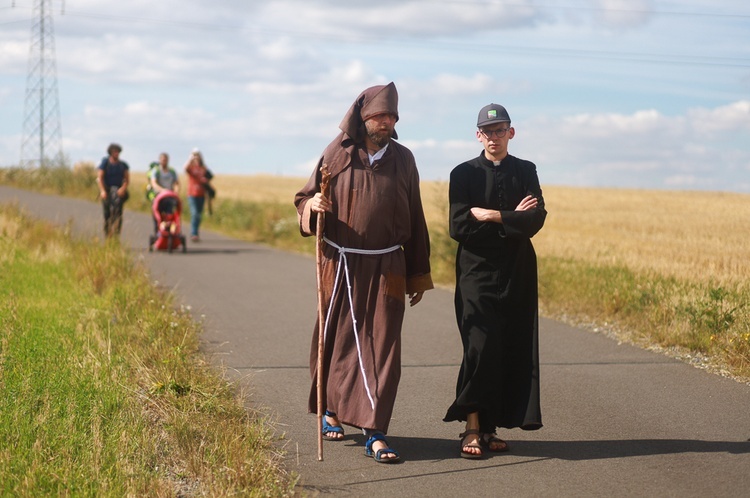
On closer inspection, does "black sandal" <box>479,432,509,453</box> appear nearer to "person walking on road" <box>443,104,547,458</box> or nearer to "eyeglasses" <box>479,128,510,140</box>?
"person walking on road" <box>443,104,547,458</box>

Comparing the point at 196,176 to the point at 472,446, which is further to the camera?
the point at 196,176

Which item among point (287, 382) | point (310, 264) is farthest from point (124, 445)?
point (310, 264)

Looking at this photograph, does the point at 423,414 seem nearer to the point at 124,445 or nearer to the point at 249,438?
the point at 249,438

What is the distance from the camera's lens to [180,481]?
20.6 ft

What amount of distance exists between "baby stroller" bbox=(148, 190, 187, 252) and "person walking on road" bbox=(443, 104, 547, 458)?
15290mm

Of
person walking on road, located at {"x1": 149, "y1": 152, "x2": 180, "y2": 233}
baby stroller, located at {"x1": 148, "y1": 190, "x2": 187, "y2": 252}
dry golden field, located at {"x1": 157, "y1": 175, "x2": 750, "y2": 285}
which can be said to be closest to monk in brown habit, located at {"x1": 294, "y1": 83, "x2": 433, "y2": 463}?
dry golden field, located at {"x1": 157, "y1": 175, "x2": 750, "y2": 285}

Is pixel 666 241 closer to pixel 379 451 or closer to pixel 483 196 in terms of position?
pixel 483 196

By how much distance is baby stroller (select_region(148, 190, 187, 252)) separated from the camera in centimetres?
2209

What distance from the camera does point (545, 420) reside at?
8328mm

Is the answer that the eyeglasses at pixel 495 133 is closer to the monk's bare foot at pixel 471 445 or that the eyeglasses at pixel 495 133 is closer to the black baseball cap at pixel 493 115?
the black baseball cap at pixel 493 115

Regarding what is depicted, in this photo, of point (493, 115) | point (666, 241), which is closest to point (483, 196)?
point (493, 115)

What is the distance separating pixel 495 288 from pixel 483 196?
0.59m

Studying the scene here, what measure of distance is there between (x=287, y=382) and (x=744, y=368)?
4.03m

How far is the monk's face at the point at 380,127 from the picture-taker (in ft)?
23.3
